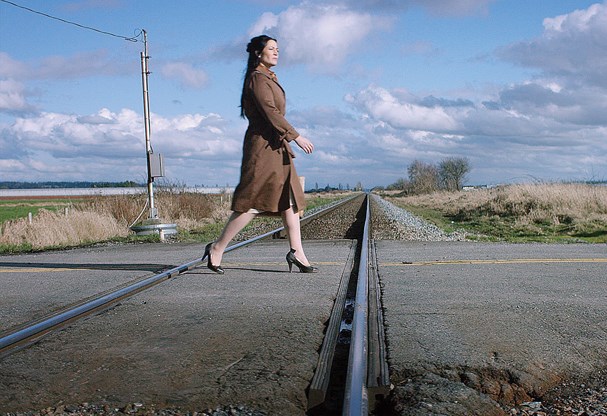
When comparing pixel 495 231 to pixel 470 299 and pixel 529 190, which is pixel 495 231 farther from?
pixel 470 299

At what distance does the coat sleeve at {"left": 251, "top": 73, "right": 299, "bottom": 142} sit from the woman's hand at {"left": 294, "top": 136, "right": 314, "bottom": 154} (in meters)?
0.04

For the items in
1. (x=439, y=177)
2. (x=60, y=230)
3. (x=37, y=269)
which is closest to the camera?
(x=37, y=269)

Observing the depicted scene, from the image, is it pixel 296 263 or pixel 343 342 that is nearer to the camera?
pixel 343 342

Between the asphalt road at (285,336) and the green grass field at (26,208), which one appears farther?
the green grass field at (26,208)

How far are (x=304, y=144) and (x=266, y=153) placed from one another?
0.40 metres

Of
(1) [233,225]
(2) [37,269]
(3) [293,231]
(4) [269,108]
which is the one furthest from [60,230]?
(4) [269,108]

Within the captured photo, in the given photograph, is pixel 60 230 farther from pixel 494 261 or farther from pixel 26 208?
pixel 26 208

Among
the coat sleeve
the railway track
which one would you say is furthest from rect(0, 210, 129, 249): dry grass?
the railway track

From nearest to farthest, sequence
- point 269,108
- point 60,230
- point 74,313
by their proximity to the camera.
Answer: point 74,313 < point 269,108 < point 60,230

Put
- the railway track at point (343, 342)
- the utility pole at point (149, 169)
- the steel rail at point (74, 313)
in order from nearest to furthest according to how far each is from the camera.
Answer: the railway track at point (343, 342)
the steel rail at point (74, 313)
the utility pole at point (149, 169)

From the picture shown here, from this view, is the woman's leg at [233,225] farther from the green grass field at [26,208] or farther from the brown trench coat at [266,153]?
the green grass field at [26,208]

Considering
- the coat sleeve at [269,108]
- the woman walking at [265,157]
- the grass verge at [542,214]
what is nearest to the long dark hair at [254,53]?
the woman walking at [265,157]

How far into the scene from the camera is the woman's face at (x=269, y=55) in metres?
6.48

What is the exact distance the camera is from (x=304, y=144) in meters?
6.21
